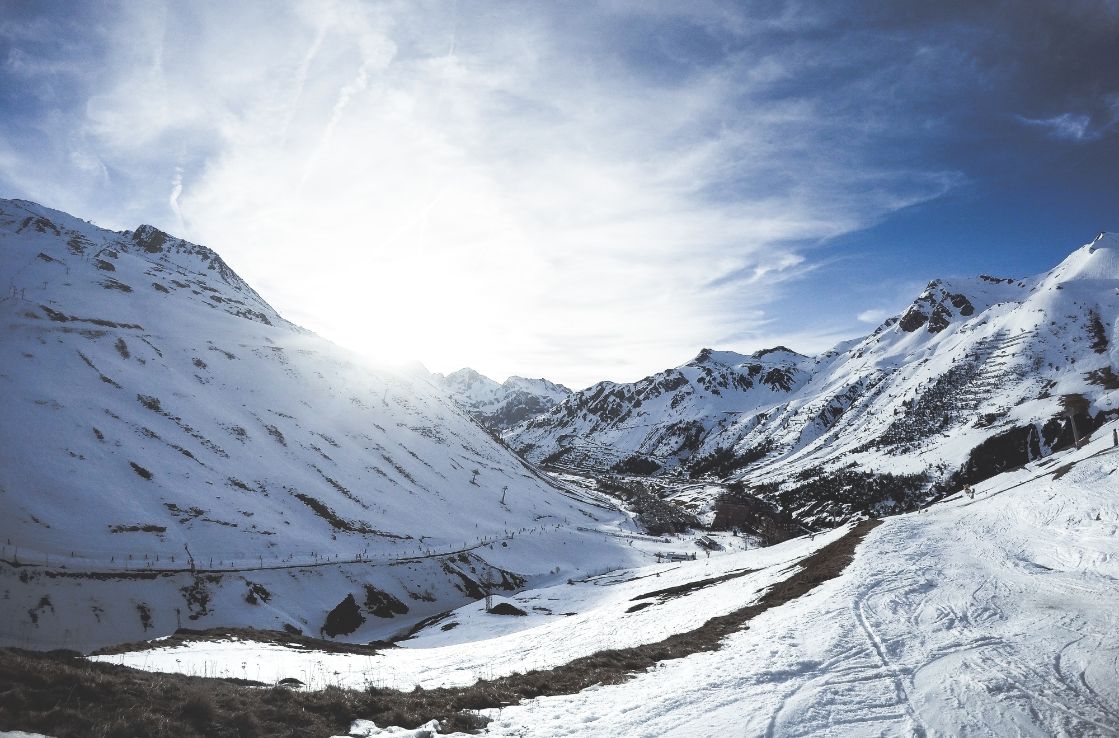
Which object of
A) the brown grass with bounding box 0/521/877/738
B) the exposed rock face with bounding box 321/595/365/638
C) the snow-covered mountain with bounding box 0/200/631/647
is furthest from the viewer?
the exposed rock face with bounding box 321/595/365/638

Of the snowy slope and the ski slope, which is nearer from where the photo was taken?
the ski slope

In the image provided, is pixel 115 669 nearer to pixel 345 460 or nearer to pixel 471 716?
pixel 471 716

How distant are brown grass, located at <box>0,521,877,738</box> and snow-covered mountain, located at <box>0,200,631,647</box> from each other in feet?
137

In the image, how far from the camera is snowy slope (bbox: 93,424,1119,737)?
1124 cm

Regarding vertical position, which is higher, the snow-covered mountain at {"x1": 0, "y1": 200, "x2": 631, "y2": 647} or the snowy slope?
the snow-covered mountain at {"x1": 0, "y1": 200, "x2": 631, "y2": 647}

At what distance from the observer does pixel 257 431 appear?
85.4 m

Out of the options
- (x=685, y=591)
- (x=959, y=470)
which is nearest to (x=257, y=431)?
(x=685, y=591)

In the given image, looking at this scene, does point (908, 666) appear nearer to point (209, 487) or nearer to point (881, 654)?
point (881, 654)

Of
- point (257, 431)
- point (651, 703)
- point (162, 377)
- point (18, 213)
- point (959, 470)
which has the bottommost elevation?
point (959, 470)

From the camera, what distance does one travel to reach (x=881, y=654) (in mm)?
14641

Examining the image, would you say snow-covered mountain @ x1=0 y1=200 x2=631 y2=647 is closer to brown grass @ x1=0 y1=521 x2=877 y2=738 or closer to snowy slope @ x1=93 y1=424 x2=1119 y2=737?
snowy slope @ x1=93 y1=424 x2=1119 y2=737

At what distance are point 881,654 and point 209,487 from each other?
74.3 m

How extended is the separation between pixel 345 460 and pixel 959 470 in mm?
154376

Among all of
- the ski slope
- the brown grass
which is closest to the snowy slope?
the ski slope
